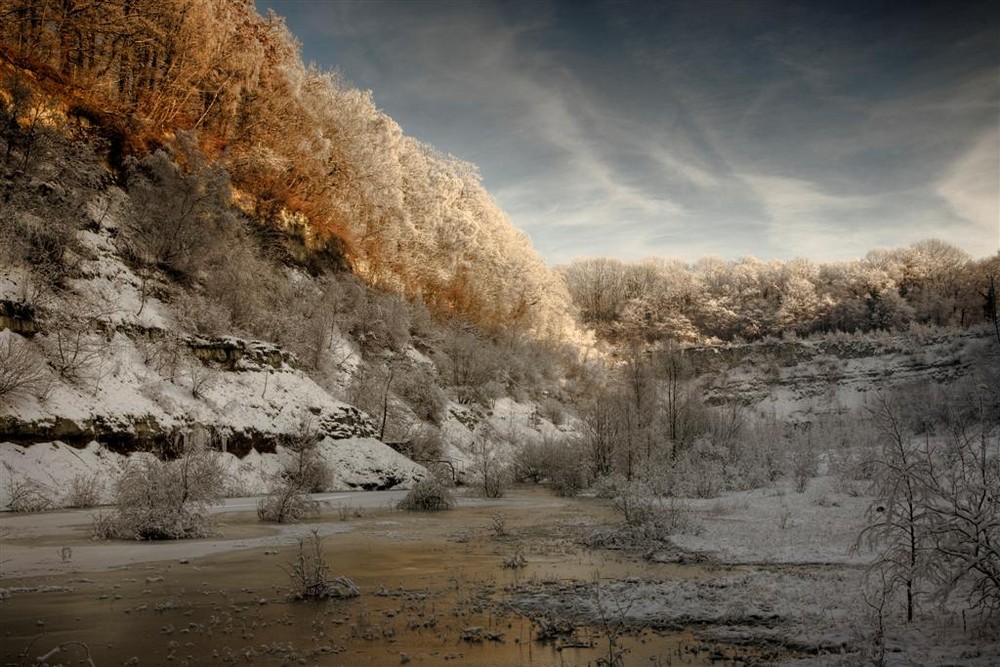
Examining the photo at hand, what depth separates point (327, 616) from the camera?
6793 mm

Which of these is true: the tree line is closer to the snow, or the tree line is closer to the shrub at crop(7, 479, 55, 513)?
the snow

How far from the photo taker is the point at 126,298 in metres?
21.3

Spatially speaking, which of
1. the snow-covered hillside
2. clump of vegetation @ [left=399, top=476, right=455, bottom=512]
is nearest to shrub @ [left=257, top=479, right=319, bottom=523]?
clump of vegetation @ [left=399, top=476, right=455, bottom=512]

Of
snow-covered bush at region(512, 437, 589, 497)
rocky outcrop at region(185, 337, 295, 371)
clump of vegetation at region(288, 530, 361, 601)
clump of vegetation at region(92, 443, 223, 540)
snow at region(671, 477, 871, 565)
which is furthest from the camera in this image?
snow-covered bush at region(512, 437, 589, 497)

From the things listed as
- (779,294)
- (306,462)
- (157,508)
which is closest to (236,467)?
(306,462)

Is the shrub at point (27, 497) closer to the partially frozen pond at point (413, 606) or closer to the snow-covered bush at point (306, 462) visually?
the partially frozen pond at point (413, 606)

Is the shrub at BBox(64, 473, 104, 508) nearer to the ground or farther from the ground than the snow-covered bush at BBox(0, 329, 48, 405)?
nearer to the ground

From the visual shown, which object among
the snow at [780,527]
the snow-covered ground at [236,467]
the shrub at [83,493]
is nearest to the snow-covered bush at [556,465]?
the snow-covered ground at [236,467]

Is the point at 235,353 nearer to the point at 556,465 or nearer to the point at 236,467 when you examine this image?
the point at 236,467

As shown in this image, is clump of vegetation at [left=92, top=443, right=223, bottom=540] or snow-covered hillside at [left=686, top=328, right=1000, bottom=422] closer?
clump of vegetation at [left=92, top=443, right=223, bottom=540]

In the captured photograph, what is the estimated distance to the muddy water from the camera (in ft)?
18.0

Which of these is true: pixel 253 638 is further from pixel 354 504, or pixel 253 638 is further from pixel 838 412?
pixel 838 412

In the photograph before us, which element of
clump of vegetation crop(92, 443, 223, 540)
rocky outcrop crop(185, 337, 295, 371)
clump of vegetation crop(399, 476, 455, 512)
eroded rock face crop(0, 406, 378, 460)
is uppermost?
rocky outcrop crop(185, 337, 295, 371)

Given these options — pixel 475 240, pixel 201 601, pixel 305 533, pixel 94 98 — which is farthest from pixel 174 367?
pixel 475 240
